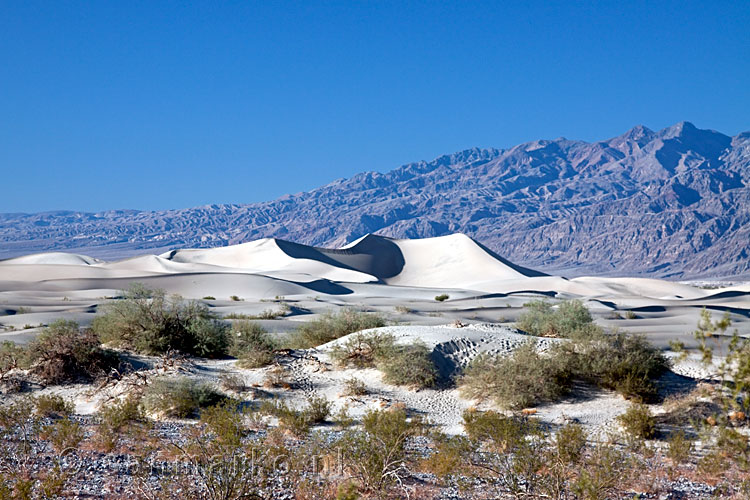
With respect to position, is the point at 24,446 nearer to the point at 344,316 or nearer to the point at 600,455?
the point at 600,455

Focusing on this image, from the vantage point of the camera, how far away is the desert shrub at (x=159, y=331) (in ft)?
52.0

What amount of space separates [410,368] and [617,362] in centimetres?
418

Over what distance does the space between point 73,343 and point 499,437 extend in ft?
33.5

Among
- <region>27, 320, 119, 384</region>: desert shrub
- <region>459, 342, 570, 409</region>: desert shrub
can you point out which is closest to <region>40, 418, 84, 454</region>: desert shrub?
<region>27, 320, 119, 384</region>: desert shrub

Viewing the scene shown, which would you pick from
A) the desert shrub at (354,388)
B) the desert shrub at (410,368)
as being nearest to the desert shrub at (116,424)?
the desert shrub at (354,388)

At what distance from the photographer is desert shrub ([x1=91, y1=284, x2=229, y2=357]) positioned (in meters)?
15.9

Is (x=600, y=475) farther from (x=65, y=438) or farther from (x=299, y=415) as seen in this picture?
(x=65, y=438)

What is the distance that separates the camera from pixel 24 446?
25.8ft

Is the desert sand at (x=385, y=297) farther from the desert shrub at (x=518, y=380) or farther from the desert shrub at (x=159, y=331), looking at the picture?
the desert shrub at (x=159, y=331)

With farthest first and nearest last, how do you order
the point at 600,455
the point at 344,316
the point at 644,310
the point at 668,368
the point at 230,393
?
the point at 644,310
the point at 344,316
the point at 668,368
the point at 230,393
the point at 600,455

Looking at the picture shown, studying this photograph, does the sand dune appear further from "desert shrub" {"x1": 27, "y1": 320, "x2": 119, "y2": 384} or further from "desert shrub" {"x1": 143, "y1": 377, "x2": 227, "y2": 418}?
"desert shrub" {"x1": 143, "y1": 377, "x2": 227, "y2": 418}

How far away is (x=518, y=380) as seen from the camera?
12.0 meters

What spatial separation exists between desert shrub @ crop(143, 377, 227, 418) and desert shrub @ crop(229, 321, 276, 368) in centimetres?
261

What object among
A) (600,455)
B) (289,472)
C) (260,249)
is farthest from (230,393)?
(260,249)
